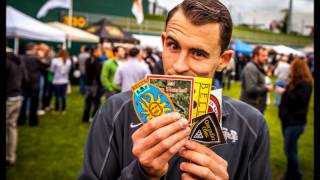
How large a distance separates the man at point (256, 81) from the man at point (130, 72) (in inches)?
75.3

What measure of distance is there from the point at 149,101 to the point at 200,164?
0.26 meters

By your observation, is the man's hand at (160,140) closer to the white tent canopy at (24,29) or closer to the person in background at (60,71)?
the person in background at (60,71)

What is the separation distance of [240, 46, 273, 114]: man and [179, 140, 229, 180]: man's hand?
14.1 feet

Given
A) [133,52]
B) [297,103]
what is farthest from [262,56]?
[133,52]

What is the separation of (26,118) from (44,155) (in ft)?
9.03

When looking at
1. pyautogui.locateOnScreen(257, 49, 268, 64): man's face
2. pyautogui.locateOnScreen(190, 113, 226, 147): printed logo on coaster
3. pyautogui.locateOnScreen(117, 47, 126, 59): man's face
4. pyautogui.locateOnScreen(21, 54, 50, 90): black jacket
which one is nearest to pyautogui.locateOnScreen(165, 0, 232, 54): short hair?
pyautogui.locateOnScreen(190, 113, 226, 147): printed logo on coaster

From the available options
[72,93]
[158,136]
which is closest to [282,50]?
[158,136]

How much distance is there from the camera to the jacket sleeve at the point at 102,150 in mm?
1205

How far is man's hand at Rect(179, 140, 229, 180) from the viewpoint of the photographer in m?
1.00

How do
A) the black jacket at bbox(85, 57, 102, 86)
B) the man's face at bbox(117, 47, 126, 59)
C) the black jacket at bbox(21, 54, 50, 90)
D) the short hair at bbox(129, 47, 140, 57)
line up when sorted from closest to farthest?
the short hair at bbox(129, 47, 140, 57)
the black jacket at bbox(21, 54, 50, 90)
the man's face at bbox(117, 47, 126, 59)
the black jacket at bbox(85, 57, 102, 86)

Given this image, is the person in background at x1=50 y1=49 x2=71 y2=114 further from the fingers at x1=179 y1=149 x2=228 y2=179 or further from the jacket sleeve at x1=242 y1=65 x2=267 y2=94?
the fingers at x1=179 y1=149 x2=228 y2=179

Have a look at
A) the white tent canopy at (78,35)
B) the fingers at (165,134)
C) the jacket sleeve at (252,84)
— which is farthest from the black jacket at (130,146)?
the white tent canopy at (78,35)

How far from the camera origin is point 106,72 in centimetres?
666

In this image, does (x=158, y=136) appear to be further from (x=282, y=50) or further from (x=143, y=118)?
(x=282, y=50)
